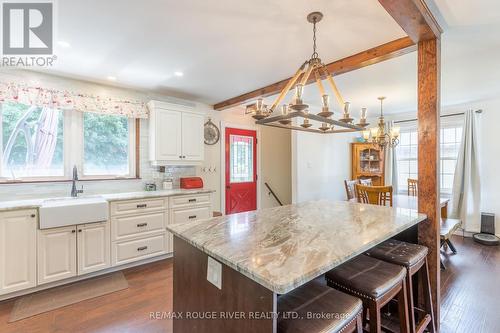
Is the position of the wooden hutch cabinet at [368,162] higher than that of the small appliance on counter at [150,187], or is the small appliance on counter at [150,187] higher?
the wooden hutch cabinet at [368,162]

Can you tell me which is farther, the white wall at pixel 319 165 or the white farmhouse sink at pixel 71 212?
the white wall at pixel 319 165

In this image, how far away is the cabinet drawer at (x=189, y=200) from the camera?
325 cm

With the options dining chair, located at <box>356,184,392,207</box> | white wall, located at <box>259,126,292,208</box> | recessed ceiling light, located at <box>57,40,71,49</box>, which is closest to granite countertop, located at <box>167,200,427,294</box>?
dining chair, located at <box>356,184,392,207</box>

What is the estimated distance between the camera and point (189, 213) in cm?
339

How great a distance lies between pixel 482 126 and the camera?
13.5 feet

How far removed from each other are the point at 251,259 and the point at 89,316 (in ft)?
6.30

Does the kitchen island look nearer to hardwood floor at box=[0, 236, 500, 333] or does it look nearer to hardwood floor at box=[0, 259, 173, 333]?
hardwood floor at box=[0, 259, 173, 333]

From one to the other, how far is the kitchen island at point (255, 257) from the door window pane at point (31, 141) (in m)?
2.38

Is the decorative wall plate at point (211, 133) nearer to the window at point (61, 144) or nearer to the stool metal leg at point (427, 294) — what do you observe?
the window at point (61, 144)

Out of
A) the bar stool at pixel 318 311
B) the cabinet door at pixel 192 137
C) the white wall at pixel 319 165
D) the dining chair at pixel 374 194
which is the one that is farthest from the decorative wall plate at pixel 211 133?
the bar stool at pixel 318 311

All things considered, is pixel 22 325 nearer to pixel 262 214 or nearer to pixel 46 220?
pixel 46 220

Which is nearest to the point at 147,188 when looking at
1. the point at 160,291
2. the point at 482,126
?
the point at 160,291

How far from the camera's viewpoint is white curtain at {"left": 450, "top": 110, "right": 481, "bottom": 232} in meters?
4.08

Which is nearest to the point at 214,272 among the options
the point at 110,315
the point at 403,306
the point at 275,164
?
the point at 403,306
